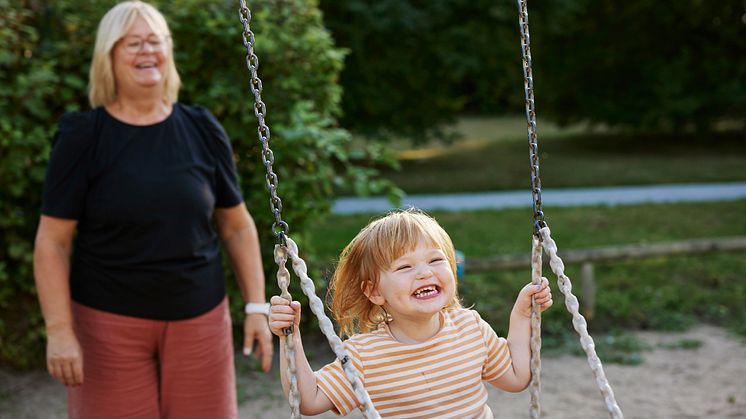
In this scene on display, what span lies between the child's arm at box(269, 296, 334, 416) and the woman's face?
3.13 ft

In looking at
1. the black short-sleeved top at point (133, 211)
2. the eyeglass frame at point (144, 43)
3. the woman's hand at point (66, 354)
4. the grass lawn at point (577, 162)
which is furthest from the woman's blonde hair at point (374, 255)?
the grass lawn at point (577, 162)

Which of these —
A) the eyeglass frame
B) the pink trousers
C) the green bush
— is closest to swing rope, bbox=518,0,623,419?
the pink trousers

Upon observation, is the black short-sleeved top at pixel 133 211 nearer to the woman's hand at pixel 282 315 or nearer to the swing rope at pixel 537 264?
the woman's hand at pixel 282 315

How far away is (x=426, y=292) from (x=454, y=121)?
13.0 m

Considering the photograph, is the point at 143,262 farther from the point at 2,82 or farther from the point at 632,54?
the point at 632,54

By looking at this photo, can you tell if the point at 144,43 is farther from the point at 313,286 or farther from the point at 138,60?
the point at 313,286

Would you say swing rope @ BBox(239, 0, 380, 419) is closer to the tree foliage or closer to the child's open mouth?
the child's open mouth

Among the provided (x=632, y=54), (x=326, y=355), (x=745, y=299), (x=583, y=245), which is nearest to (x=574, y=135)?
(x=632, y=54)

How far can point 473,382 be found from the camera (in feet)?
6.95

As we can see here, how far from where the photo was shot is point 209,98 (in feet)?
15.8

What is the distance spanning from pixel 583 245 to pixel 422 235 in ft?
19.2

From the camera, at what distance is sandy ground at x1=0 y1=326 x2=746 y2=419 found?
14.7 ft

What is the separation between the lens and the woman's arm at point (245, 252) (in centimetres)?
286

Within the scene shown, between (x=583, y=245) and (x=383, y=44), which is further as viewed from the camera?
(x=383, y=44)
